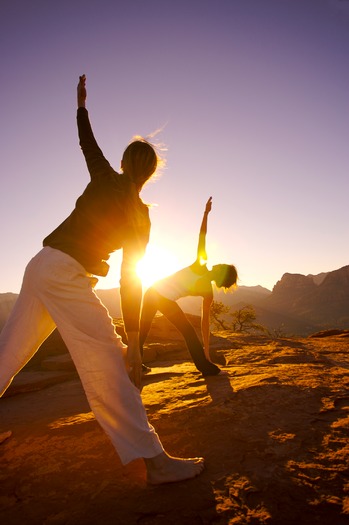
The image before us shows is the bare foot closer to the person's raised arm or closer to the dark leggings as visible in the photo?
the dark leggings

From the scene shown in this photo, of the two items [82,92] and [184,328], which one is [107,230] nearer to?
[82,92]

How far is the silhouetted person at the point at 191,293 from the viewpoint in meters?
3.77

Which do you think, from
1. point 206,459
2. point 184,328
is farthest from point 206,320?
point 206,459

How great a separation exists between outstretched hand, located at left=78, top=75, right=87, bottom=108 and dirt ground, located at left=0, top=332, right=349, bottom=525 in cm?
218

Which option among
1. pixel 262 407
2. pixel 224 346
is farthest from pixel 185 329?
pixel 224 346

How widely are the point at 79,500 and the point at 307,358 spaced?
Result: 4.36 m

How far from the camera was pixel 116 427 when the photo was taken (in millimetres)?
1554

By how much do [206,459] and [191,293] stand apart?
2435 millimetres

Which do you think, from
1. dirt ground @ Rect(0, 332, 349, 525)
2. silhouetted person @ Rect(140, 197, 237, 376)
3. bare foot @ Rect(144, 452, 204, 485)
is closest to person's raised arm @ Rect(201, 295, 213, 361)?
silhouetted person @ Rect(140, 197, 237, 376)

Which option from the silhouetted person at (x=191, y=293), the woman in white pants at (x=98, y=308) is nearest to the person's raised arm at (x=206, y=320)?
the silhouetted person at (x=191, y=293)

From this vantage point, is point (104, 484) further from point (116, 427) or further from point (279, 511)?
point (279, 511)

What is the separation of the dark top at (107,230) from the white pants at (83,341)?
0.09 metres

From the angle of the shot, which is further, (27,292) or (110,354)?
(27,292)

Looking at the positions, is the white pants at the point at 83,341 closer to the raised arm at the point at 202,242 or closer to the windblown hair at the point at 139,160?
the windblown hair at the point at 139,160
